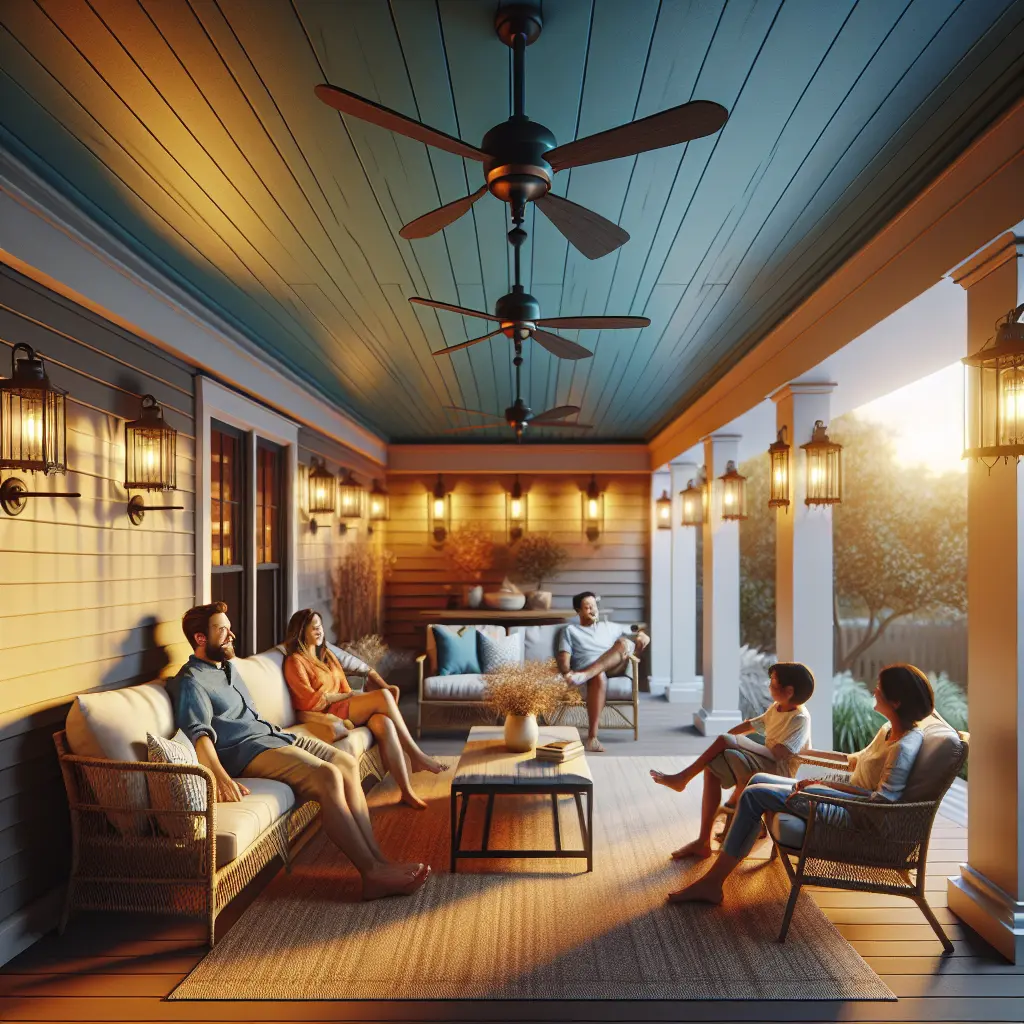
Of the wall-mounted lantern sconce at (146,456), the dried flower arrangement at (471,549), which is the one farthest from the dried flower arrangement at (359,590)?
the wall-mounted lantern sconce at (146,456)

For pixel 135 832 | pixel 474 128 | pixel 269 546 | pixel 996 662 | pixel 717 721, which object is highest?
pixel 474 128

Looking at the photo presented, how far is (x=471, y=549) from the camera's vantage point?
10.1 metres

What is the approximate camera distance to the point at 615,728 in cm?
645

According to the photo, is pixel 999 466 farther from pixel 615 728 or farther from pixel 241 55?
pixel 615 728

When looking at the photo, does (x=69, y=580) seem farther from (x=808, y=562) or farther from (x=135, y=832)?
(x=808, y=562)

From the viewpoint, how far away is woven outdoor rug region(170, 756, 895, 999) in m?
2.71

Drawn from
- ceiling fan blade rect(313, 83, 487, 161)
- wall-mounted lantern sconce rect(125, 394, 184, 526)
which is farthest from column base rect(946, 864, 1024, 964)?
wall-mounted lantern sconce rect(125, 394, 184, 526)

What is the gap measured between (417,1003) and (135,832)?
1240mm

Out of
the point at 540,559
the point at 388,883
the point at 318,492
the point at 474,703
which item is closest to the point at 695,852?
the point at 388,883

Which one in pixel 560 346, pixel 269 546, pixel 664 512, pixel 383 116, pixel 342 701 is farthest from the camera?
pixel 664 512

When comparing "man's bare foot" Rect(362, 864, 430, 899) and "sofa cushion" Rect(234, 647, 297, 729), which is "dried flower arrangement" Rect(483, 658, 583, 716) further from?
"sofa cushion" Rect(234, 647, 297, 729)

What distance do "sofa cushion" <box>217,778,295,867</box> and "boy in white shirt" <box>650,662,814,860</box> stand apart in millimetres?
1768

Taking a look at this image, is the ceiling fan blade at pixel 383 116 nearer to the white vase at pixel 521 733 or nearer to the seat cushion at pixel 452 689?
the white vase at pixel 521 733

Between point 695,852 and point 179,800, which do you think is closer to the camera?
point 179,800
